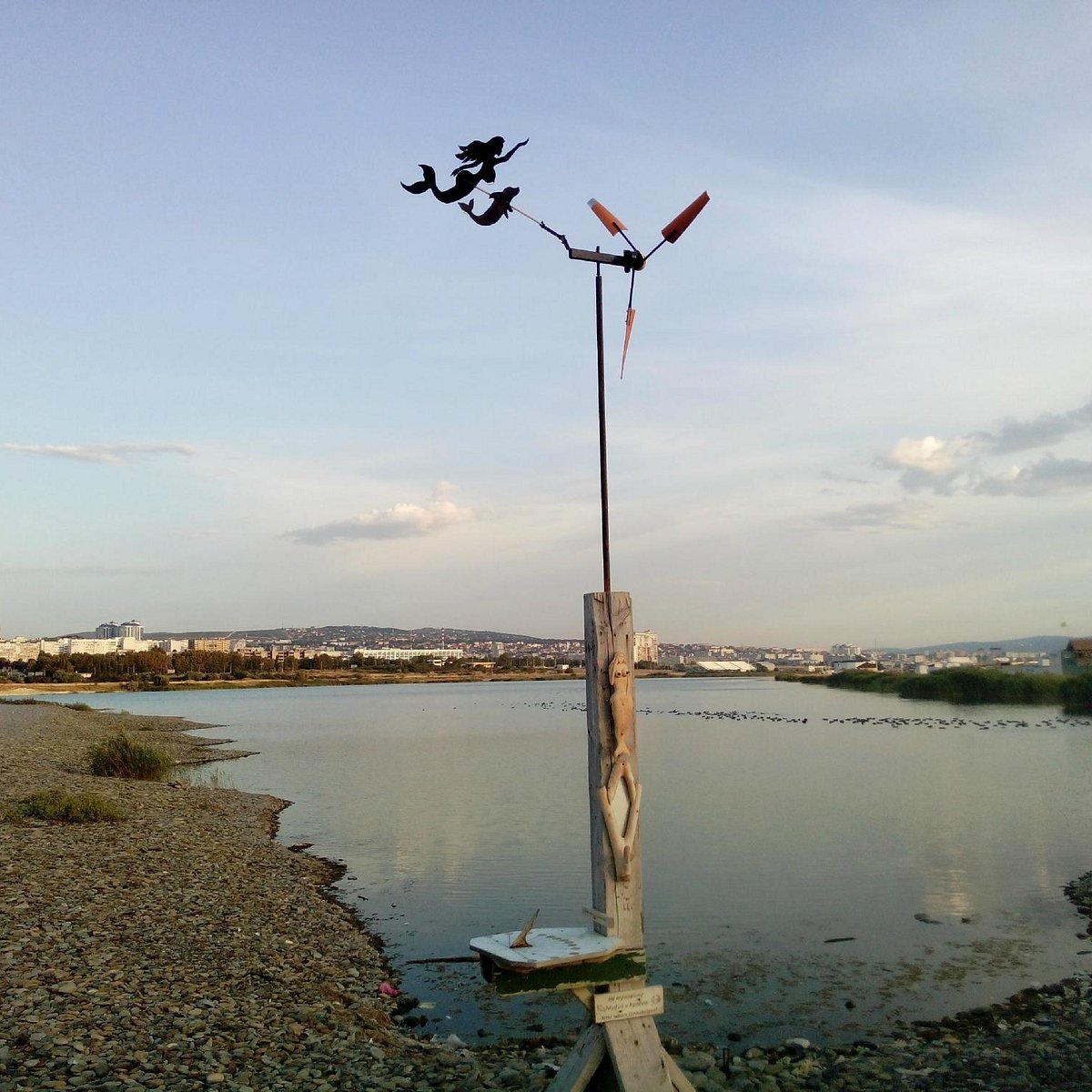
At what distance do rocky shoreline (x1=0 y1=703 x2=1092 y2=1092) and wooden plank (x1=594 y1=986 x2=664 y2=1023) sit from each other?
2510mm

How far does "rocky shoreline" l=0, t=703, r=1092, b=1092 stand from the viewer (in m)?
7.34

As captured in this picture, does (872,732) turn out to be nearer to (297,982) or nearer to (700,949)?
(700,949)

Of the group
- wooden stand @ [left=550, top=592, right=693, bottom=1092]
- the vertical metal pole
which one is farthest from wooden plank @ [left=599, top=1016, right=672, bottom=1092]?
the vertical metal pole

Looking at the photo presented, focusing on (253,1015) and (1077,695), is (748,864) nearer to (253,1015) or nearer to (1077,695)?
(253,1015)

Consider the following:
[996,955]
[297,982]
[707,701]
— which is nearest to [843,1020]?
[996,955]

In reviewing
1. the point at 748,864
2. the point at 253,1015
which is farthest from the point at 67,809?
the point at 748,864

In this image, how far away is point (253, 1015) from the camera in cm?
868

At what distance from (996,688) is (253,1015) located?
80.1 m

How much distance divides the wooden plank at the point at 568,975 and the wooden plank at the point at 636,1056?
250 millimetres

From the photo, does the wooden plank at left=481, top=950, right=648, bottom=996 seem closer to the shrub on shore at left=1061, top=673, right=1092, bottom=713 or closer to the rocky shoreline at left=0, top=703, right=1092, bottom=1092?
the rocky shoreline at left=0, top=703, right=1092, bottom=1092

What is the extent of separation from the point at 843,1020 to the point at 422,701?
91263 mm

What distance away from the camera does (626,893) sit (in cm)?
571

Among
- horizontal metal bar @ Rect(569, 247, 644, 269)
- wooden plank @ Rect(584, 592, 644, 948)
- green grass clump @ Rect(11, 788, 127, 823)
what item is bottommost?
green grass clump @ Rect(11, 788, 127, 823)

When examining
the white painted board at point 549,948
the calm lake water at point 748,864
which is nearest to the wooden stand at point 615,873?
the white painted board at point 549,948
